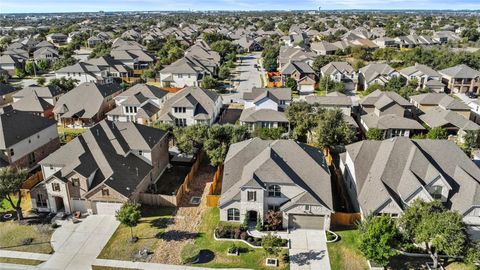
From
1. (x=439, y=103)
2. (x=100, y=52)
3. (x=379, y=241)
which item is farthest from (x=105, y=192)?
(x=100, y=52)

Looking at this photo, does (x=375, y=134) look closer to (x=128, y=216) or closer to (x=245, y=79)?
(x=128, y=216)

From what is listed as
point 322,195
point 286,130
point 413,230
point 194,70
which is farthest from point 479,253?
point 194,70

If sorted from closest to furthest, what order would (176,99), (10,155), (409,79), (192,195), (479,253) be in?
(479,253)
(192,195)
(10,155)
(176,99)
(409,79)

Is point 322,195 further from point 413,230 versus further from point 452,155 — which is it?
point 452,155

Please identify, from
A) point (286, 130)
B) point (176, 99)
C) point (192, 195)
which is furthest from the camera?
point (176, 99)

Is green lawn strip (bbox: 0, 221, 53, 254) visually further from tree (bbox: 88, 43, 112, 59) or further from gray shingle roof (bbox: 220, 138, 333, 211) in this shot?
tree (bbox: 88, 43, 112, 59)
